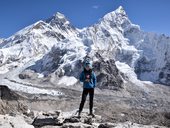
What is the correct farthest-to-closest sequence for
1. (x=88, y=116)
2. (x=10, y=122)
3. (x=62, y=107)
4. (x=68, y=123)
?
(x=62, y=107)
(x=88, y=116)
(x=68, y=123)
(x=10, y=122)

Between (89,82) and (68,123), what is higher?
(89,82)

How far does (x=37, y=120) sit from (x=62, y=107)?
9193 centimetres

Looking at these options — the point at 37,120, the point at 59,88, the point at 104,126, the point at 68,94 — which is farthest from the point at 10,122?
the point at 59,88

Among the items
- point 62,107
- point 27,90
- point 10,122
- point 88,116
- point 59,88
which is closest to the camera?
point 10,122

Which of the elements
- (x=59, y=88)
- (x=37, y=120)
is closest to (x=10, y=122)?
(x=37, y=120)

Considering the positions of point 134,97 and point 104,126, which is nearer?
point 104,126

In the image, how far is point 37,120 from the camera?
48.8 ft

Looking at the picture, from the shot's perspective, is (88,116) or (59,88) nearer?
(88,116)

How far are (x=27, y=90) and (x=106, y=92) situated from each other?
128 ft

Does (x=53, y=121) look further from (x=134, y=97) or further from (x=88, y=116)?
(x=134, y=97)

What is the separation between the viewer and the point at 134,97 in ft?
641

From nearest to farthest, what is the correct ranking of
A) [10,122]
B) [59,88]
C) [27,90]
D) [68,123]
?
[10,122], [68,123], [27,90], [59,88]

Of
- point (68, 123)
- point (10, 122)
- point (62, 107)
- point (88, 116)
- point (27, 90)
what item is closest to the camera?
point (10, 122)

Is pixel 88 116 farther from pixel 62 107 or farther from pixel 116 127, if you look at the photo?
pixel 62 107
